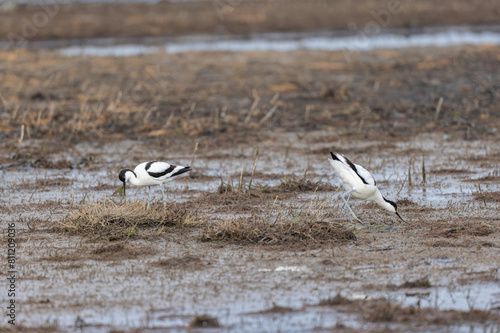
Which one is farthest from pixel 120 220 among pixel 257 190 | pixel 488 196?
pixel 488 196

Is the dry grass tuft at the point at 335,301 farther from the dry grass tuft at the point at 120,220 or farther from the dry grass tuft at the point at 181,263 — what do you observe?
the dry grass tuft at the point at 120,220

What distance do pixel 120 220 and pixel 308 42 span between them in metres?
20.4

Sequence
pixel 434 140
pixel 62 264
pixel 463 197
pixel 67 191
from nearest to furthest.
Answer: pixel 62 264
pixel 463 197
pixel 67 191
pixel 434 140

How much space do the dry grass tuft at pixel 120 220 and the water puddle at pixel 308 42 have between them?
15.7 m

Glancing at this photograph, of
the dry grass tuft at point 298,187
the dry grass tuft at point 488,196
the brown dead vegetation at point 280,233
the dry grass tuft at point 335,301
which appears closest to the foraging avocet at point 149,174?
the brown dead vegetation at point 280,233

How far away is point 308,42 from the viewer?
27.1 metres

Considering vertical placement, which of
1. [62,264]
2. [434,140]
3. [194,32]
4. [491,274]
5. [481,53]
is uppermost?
[194,32]

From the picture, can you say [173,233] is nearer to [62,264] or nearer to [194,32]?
[62,264]

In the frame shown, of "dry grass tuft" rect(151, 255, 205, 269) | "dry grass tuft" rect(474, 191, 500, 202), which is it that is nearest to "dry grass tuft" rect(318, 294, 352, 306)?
"dry grass tuft" rect(151, 255, 205, 269)

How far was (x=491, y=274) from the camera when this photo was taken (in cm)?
606

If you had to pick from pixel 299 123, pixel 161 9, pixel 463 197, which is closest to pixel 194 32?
pixel 161 9

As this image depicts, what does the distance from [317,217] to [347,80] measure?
10334 mm

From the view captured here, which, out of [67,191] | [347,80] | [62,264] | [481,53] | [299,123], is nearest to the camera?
[62,264]

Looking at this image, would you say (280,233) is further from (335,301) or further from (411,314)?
(411,314)
